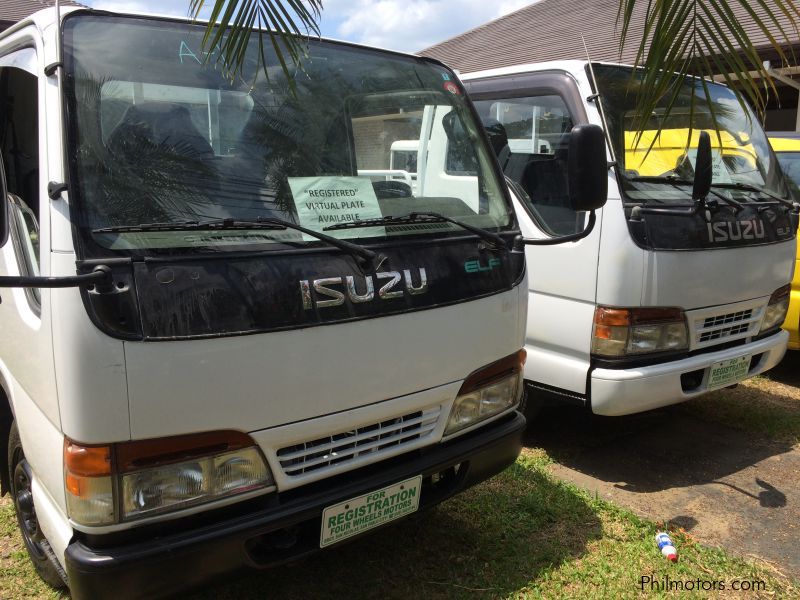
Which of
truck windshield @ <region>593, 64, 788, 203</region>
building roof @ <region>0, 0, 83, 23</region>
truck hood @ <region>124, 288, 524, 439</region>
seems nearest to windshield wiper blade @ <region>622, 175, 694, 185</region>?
truck windshield @ <region>593, 64, 788, 203</region>

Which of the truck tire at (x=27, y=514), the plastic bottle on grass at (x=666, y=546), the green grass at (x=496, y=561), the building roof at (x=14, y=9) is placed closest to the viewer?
the truck tire at (x=27, y=514)

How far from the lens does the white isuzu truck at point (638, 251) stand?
11.8 feet

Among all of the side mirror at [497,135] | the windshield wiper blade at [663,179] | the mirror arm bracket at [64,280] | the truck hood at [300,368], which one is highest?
the side mirror at [497,135]

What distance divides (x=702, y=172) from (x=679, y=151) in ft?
1.58

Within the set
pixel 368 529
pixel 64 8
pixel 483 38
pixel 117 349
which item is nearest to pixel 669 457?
pixel 368 529

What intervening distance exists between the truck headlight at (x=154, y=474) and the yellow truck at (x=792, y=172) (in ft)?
14.7

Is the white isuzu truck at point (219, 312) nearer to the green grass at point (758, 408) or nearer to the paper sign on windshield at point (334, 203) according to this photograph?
the paper sign on windshield at point (334, 203)

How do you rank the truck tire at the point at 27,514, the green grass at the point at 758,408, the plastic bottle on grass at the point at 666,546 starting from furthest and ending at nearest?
1. the green grass at the point at 758,408
2. the plastic bottle on grass at the point at 666,546
3. the truck tire at the point at 27,514

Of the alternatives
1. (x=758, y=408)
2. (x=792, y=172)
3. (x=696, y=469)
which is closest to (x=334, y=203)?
(x=696, y=469)

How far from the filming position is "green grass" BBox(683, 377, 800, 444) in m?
4.57

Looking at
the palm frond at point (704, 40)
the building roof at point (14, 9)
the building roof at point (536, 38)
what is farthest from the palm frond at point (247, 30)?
the building roof at point (14, 9)

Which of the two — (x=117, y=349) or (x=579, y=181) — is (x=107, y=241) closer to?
(x=117, y=349)

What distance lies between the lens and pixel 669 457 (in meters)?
4.16

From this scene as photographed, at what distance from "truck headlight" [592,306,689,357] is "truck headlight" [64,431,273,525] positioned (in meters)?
2.14
